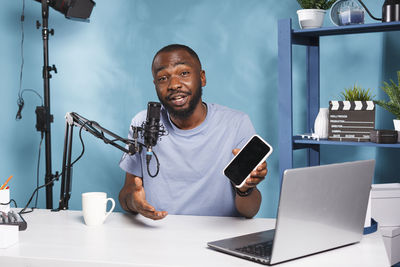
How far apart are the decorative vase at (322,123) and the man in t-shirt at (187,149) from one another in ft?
2.11

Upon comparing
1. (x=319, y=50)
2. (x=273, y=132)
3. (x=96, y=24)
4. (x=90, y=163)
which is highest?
(x=96, y=24)

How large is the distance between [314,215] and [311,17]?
1.62 m

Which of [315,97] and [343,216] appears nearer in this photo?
[343,216]

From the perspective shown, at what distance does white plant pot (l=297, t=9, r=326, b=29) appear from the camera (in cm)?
260

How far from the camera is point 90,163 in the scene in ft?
11.7

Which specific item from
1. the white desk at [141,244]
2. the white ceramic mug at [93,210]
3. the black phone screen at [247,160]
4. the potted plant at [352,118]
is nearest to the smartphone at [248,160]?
the black phone screen at [247,160]

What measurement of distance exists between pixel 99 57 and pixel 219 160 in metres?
1.70

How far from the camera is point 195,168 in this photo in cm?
215

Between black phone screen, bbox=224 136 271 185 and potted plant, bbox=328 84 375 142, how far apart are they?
1254mm

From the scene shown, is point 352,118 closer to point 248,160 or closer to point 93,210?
point 248,160

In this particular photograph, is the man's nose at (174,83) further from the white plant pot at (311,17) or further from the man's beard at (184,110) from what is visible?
the white plant pot at (311,17)

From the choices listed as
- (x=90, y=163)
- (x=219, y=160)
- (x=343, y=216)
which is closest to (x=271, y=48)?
(x=219, y=160)

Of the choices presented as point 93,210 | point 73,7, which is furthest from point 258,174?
point 73,7

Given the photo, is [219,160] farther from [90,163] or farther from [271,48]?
[90,163]
